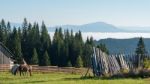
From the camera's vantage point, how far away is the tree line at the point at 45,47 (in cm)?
15112

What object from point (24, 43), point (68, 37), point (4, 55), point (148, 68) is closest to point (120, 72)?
point (148, 68)

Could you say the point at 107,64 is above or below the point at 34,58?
above

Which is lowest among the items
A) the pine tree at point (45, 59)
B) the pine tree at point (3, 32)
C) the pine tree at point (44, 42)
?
the pine tree at point (45, 59)

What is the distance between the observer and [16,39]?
154000 millimetres

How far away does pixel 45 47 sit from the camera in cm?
16488

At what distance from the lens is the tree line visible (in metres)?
151

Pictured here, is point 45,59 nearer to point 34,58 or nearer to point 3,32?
point 34,58

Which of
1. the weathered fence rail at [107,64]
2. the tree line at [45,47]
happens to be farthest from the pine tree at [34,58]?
the weathered fence rail at [107,64]

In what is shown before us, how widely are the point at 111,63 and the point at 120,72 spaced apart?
1765mm

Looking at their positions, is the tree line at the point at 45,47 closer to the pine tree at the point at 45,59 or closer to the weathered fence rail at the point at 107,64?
the pine tree at the point at 45,59

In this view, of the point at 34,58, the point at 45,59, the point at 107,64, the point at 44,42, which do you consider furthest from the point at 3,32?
the point at 107,64

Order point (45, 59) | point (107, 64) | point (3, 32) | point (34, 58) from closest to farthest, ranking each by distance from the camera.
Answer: point (107, 64) → point (34, 58) → point (45, 59) → point (3, 32)

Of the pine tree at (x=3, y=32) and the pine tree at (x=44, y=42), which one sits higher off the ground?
the pine tree at (x=3, y=32)

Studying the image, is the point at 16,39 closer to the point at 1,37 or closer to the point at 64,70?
the point at 1,37
